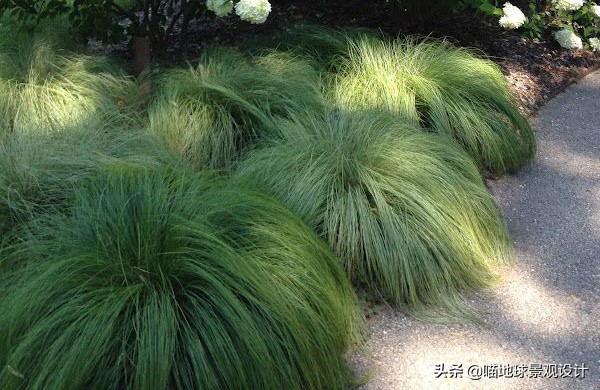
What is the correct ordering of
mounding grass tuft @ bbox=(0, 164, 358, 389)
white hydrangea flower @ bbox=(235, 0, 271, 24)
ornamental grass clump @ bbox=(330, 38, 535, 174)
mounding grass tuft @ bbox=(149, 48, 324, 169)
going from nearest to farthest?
mounding grass tuft @ bbox=(0, 164, 358, 389)
mounding grass tuft @ bbox=(149, 48, 324, 169)
white hydrangea flower @ bbox=(235, 0, 271, 24)
ornamental grass clump @ bbox=(330, 38, 535, 174)

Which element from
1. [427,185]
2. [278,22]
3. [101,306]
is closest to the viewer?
[101,306]

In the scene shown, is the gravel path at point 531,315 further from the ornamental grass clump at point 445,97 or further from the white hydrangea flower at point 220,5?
the white hydrangea flower at point 220,5

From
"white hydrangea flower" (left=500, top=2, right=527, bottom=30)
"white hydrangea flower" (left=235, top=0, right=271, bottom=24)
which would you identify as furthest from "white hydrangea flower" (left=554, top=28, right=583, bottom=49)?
"white hydrangea flower" (left=235, top=0, right=271, bottom=24)

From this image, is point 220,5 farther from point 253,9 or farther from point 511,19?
point 511,19

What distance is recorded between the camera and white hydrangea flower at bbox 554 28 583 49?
621 cm

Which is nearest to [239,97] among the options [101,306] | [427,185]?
[427,185]

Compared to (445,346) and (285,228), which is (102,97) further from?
(445,346)

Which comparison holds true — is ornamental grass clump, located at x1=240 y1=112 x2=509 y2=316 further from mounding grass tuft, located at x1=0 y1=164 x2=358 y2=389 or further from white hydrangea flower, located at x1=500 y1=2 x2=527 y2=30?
white hydrangea flower, located at x1=500 y1=2 x2=527 y2=30

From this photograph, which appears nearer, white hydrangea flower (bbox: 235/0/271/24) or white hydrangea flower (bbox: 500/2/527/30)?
white hydrangea flower (bbox: 235/0/271/24)

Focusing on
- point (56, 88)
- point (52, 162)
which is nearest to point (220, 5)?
point (56, 88)

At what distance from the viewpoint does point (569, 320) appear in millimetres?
3252

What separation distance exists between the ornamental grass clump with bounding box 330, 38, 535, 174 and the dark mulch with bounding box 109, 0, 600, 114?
116 cm

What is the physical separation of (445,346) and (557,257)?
108cm

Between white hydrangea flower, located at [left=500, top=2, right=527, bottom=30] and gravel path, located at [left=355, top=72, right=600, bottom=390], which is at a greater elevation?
white hydrangea flower, located at [left=500, top=2, right=527, bottom=30]
